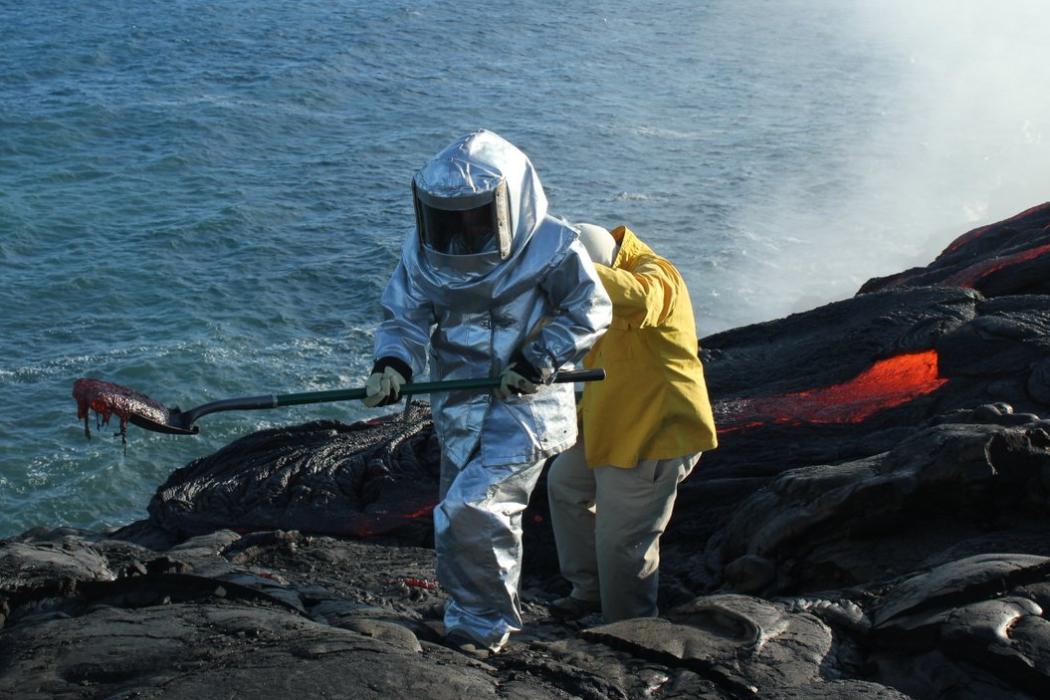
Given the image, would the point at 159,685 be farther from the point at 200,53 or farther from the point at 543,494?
the point at 200,53

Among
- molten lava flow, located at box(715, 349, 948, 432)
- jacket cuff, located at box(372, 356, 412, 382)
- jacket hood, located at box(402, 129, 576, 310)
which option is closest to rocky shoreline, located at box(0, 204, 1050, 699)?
molten lava flow, located at box(715, 349, 948, 432)

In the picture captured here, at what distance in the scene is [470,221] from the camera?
4961mm

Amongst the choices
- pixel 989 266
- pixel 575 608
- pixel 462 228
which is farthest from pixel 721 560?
pixel 989 266

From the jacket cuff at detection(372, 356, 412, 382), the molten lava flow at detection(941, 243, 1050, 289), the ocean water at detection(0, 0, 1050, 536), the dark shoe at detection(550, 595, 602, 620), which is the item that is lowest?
the ocean water at detection(0, 0, 1050, 536)

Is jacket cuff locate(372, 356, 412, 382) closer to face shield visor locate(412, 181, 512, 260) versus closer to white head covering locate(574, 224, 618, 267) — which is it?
face shield visor locate(412, 181, 512, 260)

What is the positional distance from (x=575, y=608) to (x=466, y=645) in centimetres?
125

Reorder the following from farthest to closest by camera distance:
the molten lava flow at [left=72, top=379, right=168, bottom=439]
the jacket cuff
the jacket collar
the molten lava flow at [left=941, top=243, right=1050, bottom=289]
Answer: the molten lava flow at [left=941, top=243, right=1050, bottom=289], the jacket collar, the jacket cuff, the molten lava flow at [left=72, top=379, right=168, bottom=439]

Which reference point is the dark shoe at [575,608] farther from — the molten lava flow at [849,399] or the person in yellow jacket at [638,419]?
the molten lava flow at [849,399]

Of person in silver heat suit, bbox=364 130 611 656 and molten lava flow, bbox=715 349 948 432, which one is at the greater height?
person in silver heat suit, bbox=364 130 611 656

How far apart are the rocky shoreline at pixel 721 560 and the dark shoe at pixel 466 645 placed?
0.29 feet

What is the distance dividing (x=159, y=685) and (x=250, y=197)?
20.1m

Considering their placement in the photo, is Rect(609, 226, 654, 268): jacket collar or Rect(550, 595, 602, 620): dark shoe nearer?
Rect(609, 226, 654, 268): jacket collar

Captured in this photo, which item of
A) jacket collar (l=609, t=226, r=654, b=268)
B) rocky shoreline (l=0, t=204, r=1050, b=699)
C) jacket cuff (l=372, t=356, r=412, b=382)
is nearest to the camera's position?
rocky shoreline (l=0, t=204, r=1050, b=699)

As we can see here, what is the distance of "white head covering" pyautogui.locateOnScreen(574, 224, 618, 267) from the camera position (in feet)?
18.0
